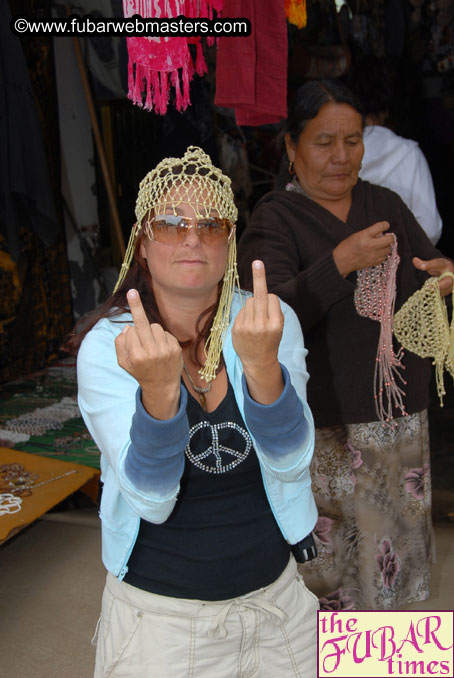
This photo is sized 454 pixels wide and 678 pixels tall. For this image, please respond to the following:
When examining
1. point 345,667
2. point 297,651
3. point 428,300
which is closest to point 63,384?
point 428,300

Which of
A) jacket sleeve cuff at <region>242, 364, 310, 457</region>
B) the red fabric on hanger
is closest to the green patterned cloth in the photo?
the red fabric on hanger

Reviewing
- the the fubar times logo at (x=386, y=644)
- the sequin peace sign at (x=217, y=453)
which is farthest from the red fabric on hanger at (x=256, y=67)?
the the fubar times logo at (x=386, y=644)

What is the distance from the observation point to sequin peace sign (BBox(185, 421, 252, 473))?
135cm

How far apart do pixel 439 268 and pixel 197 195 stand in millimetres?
1044

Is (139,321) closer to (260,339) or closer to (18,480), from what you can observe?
(260,339)

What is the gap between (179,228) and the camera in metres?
1.40

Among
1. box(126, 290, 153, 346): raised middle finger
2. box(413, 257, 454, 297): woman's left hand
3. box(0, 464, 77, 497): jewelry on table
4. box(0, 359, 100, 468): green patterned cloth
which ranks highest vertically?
box(126, 290, 153, 346): raised middle finger

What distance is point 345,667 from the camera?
1135 mm

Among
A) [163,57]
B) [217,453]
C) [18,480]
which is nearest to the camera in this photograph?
[217,453]

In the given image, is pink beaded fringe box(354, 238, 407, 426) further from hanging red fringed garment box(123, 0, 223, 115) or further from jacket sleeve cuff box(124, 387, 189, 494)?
jacket sleeve cuff box(124, 387, 189, 494)

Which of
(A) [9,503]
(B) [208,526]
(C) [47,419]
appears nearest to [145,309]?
(B) [208,526]

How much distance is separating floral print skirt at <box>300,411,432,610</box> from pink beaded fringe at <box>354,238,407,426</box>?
17 cm

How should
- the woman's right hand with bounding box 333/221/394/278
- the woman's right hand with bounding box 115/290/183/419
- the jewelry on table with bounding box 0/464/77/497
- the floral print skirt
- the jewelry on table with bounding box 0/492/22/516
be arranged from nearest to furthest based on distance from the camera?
1. the woman's right hand with bounding box 115/290/183/419
2. the woman's right hand with bounding box 333/221/394/278
3. the floral print skirt
4. the jewelry on table with bounding box 0/492/22/516
5. the jewelry on table with bounding box 0/464/77/497

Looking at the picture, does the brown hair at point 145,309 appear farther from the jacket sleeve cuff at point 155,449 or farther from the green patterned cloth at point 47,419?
the green patterned cloth at point 47,419
